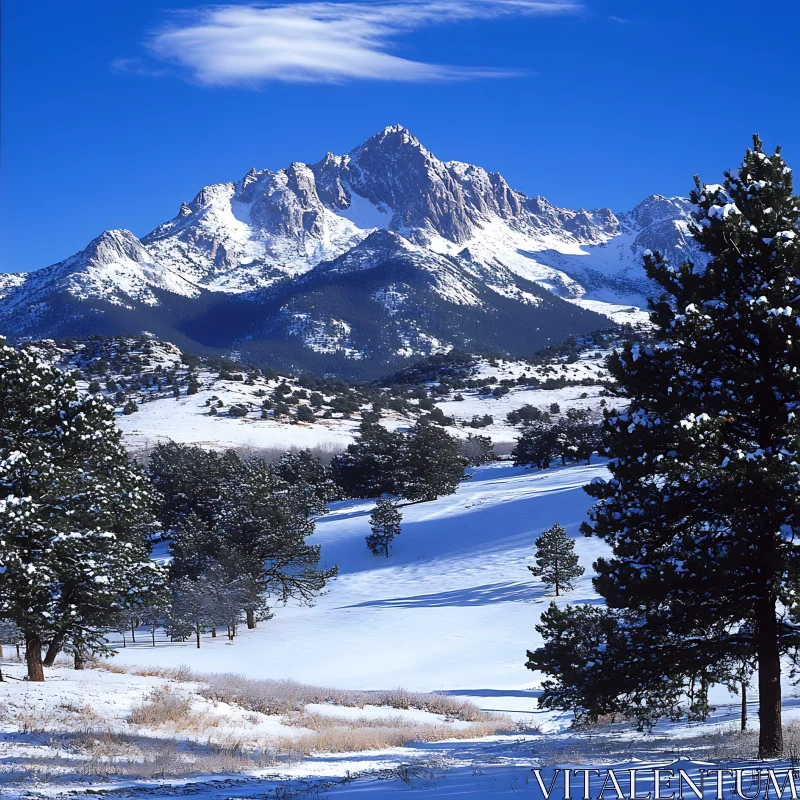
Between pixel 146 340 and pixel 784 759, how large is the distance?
163856mm

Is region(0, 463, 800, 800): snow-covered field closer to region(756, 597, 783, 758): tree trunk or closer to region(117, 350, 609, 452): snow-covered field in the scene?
region(756, 597, 783, 758): tree trunk

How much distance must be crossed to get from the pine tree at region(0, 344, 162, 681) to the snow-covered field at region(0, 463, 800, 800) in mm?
1853

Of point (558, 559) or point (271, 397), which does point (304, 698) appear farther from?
point (271, 397)

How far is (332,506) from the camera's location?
7719 centimetres

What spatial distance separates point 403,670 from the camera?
3266cm

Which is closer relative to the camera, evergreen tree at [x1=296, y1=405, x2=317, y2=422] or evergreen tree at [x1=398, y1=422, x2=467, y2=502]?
evergreen tree at [x1=398, y1=422, x2=467, y2=502]

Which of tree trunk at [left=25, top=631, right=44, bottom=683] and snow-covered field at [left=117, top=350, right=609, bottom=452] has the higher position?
snow-covered field at [left=117, top=350, right=609, bottom=452]

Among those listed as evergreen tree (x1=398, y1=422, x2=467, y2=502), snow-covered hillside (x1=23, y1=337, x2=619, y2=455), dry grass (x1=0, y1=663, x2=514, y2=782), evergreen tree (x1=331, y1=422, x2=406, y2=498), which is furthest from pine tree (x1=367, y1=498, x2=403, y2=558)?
snow-covered hillside (x1=23, y1=337, x2=619, y2=455)

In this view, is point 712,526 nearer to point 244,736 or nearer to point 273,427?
point 244,736

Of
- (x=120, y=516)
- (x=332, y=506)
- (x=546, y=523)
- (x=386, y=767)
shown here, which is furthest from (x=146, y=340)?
(x=386, y=767)

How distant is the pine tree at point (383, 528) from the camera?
59062mm

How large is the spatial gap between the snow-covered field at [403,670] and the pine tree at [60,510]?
1853 millimetres

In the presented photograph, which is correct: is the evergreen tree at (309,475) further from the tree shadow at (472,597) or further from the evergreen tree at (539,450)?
the tree shadow at (472,597)

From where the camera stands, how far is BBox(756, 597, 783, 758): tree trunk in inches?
458
